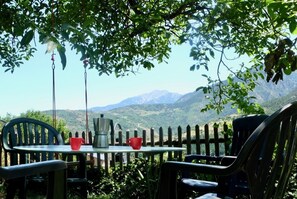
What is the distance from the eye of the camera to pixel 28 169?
1.12 metres

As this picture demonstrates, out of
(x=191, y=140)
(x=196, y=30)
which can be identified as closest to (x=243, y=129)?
(x=196, y=30)

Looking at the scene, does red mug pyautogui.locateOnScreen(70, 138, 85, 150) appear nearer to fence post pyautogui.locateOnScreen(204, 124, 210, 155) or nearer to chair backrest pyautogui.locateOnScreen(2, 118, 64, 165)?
chair backrest pyautogui.locateOnScreen(2, 118, 64, 165)

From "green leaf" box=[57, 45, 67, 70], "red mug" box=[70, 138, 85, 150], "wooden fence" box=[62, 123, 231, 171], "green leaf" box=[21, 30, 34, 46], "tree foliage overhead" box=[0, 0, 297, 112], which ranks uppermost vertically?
"tree foliage overhead" box=[0, 0, 297, 112]

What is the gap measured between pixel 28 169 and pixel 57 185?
18cm

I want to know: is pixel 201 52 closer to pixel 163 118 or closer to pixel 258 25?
pixel 258 25

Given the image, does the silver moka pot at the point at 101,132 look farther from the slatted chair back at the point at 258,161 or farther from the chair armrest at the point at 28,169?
the chair armrest at the point at 28,169

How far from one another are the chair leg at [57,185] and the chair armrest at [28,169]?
0.02 meters

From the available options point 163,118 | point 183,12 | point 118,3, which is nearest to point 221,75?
point 183,12

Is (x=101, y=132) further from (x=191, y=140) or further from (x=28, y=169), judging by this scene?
(x=191, y=140)

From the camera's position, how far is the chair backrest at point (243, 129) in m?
3.08

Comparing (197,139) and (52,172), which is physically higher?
(52,172)

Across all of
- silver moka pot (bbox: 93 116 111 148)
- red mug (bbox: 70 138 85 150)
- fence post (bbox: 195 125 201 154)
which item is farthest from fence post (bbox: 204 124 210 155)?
red mug (bbox: 70 138 85 150)

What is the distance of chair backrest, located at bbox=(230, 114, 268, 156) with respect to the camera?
3082 millimetres

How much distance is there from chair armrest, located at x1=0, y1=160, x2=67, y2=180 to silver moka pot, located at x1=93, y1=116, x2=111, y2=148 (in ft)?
6.33
